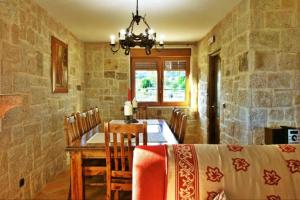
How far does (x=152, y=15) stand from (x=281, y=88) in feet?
6.46

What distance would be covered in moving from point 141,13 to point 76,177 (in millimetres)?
2354

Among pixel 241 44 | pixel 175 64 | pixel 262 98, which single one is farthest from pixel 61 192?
pixel 175 64

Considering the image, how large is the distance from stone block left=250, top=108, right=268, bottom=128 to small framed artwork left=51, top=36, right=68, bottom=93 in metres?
2.75

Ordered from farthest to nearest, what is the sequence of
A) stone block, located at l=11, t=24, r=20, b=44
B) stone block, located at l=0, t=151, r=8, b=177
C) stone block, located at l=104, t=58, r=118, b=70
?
stone block, located at l=104, t=58, r=118, b=70, stone block, located at l=11, t=24, r=20, b=44, stone block, located at l=0, t=151, r=8, b=177

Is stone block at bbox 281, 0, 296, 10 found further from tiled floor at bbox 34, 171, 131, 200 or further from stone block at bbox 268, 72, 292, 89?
tiled floor at bbox 34, 171, 131, 200

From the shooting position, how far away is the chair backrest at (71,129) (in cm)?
302

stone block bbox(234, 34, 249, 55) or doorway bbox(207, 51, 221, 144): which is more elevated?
stone block bbox(234, 34, 249, 55)

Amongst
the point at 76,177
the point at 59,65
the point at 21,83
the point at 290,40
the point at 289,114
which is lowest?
the point at 76,177

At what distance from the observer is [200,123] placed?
246 inches

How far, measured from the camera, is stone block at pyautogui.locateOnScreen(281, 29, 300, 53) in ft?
10.9

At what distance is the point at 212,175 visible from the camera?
1521 millimetres

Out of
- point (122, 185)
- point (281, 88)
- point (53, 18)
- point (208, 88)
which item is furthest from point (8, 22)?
point (208, 88)

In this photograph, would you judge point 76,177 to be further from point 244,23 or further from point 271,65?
point 244,23

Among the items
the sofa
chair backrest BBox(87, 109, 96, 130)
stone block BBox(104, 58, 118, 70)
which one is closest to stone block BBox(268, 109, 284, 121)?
the sofa
